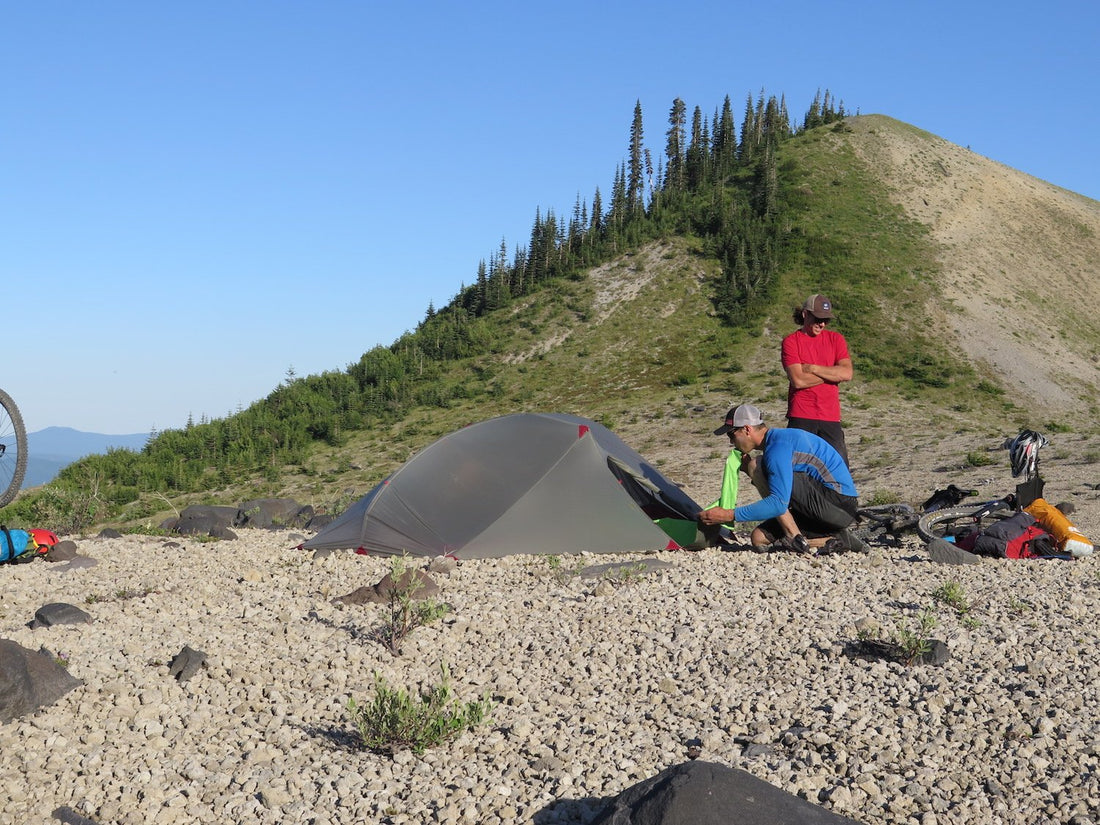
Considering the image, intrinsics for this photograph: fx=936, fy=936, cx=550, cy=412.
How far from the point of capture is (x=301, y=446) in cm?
3944

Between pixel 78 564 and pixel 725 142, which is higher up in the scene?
pixel 725 142

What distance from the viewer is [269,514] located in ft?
48.0

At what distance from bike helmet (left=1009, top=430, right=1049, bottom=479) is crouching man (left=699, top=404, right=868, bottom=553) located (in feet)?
5.15

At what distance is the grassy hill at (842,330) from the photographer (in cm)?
3197

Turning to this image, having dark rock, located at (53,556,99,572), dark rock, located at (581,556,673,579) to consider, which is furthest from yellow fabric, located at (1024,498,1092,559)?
dark rock, located at (53,556,99,572)

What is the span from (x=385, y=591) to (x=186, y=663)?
2.07 meters

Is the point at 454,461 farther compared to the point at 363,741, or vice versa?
the point at 454,461

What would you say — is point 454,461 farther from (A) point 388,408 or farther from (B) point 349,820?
(A) point 388,408

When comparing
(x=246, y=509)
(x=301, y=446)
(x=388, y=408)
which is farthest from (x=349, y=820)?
(x=388, y=408)

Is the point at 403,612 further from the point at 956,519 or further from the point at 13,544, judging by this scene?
the point at 956,519

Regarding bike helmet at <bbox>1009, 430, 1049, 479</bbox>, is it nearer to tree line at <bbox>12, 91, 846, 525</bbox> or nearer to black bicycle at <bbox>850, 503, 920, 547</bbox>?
black bicycle at <bbox>850, 503, 920, 547</bbox>

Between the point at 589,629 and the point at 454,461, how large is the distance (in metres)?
4.36

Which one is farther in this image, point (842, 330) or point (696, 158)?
point (696, 158)

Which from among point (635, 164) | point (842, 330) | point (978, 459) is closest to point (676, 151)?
point (635, 164)
